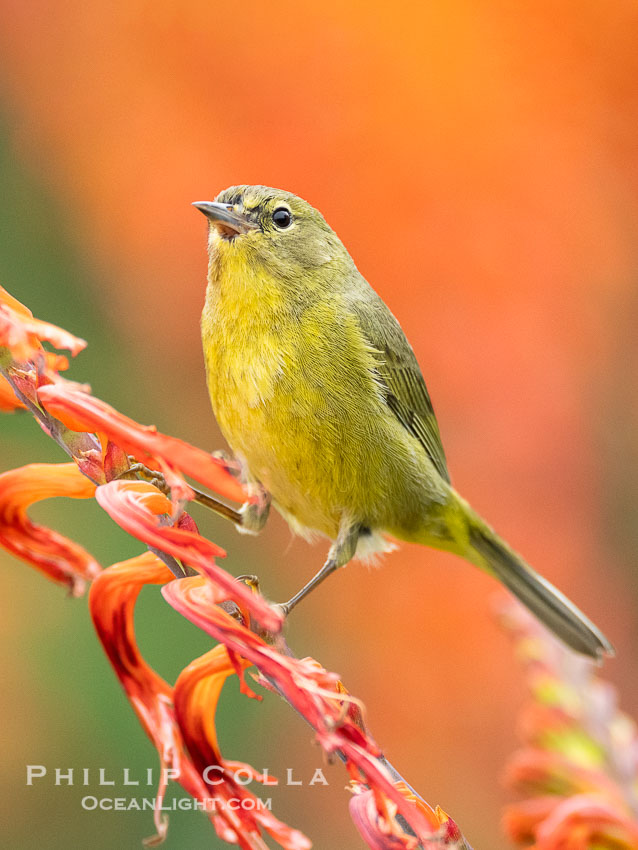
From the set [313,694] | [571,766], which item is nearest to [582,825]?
[571,766]

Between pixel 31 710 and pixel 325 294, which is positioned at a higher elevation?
pixel 325 294

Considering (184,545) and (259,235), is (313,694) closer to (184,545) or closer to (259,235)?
(184,545)

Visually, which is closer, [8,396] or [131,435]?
[131,435]

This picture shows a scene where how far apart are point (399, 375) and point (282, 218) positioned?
59cm

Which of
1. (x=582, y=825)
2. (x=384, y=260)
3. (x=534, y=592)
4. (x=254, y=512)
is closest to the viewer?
(x=582, y=825)

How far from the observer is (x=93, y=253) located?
349 cm

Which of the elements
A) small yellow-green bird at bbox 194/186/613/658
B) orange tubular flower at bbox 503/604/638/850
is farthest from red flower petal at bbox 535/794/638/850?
small yellow-green bird at bbox 194/186/613/658

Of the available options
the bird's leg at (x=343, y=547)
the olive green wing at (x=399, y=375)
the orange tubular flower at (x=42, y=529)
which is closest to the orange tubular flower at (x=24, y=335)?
the orange tubular flower at (x=42, y=529)

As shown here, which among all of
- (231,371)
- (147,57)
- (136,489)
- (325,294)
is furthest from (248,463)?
(147,57)

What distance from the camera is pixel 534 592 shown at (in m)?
3.10

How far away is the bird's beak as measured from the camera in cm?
269

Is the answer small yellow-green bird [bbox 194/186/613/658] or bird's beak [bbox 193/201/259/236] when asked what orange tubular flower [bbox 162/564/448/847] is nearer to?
small yellow-green bird [bbox 194/186/613/658]

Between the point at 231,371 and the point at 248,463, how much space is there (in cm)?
23

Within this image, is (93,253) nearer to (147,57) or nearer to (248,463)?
(147,57)
